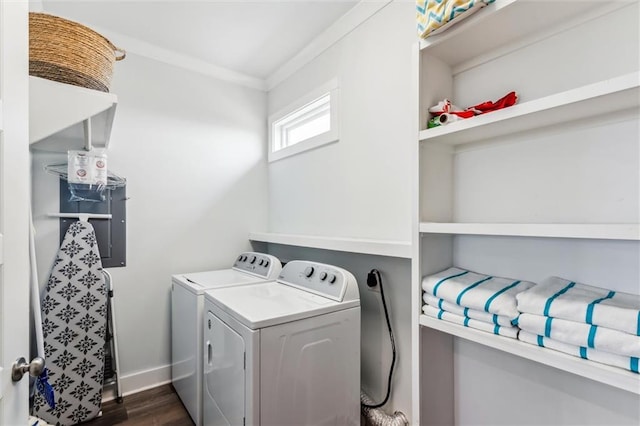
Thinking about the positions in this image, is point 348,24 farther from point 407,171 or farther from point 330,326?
point 330,326

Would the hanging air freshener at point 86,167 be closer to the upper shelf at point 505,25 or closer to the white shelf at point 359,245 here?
the white shelf at point 359,245

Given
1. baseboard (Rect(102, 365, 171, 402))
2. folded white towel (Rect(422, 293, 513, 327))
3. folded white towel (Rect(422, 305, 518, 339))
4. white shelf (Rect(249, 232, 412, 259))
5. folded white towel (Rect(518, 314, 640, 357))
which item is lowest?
baseboard (Rect(102, 365, 171, 402))

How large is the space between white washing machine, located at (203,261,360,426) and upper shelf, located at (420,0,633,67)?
1.13 meters

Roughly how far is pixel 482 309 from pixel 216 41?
2.35 m

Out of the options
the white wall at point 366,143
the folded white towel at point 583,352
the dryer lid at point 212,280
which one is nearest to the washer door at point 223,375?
the dryer lid at point 212,280

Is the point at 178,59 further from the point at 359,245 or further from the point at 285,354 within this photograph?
the point at 285,354

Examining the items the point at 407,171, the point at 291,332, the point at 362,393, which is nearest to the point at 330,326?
the point at 291,332

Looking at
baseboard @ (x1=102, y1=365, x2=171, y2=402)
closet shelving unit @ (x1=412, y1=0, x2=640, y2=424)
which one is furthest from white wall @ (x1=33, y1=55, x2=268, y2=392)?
closet shelving unit @ (x1=412, y1=0, x2=640, y2=424)

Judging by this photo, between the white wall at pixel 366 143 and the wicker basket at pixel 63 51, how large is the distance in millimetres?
1330

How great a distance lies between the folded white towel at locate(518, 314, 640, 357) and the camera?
0.73m

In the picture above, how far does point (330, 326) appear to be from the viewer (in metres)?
1.49

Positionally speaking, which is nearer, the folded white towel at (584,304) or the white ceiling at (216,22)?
the folded white towel at (584,304)

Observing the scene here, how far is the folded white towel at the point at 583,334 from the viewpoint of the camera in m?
0.73

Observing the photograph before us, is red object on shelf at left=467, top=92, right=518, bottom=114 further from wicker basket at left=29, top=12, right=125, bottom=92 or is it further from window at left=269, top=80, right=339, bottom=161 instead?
wicker basket at left=29, top=12, right=125, bottom=92
